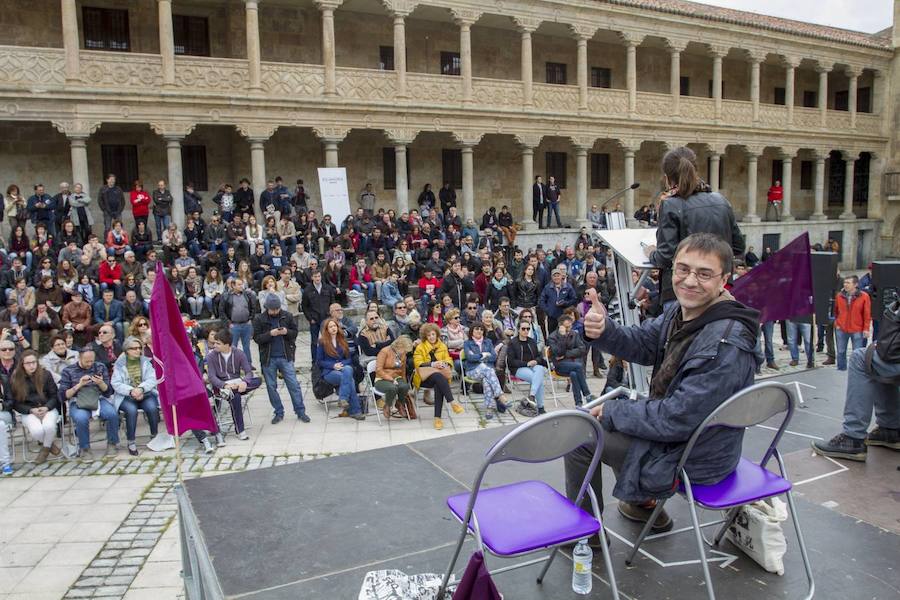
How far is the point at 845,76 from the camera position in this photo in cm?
3697

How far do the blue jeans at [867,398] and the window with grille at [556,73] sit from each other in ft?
88.6

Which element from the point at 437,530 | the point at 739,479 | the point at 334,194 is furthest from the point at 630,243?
the point at 334,194

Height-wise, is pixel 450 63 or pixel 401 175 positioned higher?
pixel 450 63

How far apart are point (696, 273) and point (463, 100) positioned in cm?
2347

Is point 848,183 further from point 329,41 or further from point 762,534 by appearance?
point 762,534

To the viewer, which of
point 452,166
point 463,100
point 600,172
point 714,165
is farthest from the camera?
point 600,172

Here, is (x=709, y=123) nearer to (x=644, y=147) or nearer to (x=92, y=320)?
(x=644, y=147)

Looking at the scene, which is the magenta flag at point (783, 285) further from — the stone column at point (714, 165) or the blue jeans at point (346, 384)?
the stone column at point (714, 165)

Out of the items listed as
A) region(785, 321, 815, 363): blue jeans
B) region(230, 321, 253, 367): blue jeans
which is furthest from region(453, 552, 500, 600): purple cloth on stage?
region(785, 321, 815, 363): blue jeans

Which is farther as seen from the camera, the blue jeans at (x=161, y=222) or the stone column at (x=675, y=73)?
the stone column at (x=675, y=73)

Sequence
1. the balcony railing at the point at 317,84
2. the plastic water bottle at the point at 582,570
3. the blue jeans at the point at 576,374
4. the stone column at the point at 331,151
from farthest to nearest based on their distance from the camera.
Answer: the stone column at the point at 331,151 → the balcony railing at the point at 317,84 → the blue jeans at the point at 576,374 → the plastic water bottle at the point at 582,570

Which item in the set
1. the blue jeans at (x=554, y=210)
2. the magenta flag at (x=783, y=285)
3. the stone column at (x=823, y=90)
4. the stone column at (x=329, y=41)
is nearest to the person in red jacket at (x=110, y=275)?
the stone column at (x=329, y=41)

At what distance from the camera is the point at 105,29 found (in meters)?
22.5

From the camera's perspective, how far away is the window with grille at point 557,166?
30.8m
